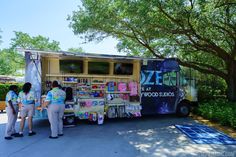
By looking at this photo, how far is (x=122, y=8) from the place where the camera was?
8930 mm

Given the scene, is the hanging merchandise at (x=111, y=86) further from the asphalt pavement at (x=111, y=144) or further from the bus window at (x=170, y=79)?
the bus window at (x=170, y=79)

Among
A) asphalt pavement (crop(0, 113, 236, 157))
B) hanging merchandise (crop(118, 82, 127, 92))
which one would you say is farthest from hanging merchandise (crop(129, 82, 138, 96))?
asphalt pavement (crop(0, 113, 236, 157))

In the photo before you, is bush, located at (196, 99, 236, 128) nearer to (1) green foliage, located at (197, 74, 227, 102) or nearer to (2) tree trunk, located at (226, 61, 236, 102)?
(2) tree trunk, located at (226, 61, 236, 102)

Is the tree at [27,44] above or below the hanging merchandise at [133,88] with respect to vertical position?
above

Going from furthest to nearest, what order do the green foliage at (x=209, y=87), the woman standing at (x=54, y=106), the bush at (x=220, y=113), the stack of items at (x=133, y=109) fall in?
the green foliage at (x=209, y=87) < the stack of items at (x=133, y=109) < the bush at (x=220, y=113) < the woman standing at (x=54, y=106)

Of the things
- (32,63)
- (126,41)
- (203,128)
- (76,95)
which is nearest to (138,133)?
(203,128)

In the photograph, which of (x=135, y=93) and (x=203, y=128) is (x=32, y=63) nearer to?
(x=135, y=93)

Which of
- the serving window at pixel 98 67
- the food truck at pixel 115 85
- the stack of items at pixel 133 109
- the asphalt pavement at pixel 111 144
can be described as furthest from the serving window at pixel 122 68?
the asphalt pavement at pixel 111 144

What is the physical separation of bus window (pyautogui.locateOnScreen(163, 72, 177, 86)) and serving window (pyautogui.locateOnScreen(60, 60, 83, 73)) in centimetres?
372

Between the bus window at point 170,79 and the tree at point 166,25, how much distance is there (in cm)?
193

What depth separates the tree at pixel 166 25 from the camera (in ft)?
27.6

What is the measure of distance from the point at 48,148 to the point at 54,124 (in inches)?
40.4

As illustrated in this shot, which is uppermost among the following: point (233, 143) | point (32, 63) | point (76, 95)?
point (32, 63)

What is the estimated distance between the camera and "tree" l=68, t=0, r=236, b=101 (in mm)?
8422
